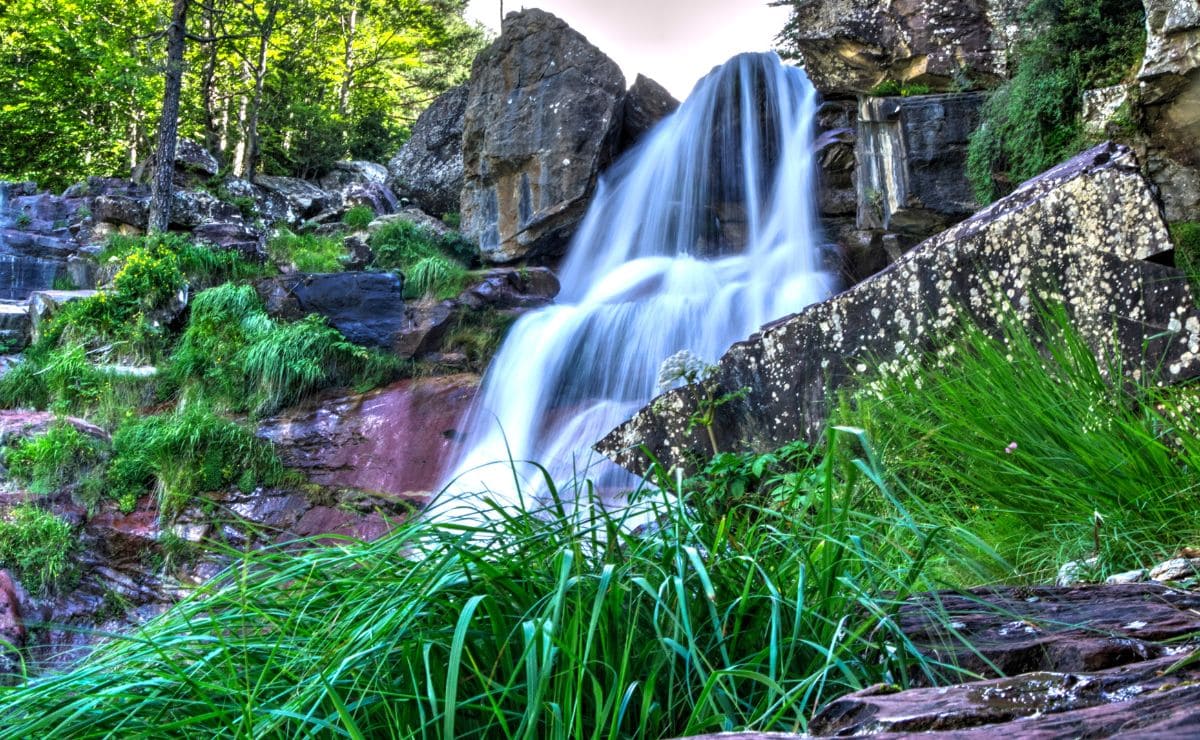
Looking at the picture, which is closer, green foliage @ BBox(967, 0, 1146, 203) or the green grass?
the green grass

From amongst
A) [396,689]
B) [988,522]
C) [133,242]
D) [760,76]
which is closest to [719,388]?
[988,522]

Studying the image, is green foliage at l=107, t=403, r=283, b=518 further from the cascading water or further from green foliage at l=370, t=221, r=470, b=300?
green foliage at l=370, t=221, r=470, b=300

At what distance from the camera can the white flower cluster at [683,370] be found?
12.8ft

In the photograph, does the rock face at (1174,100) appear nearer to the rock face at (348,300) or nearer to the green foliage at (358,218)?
the rock face at (348,300)

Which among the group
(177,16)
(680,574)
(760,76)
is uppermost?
(177,16)

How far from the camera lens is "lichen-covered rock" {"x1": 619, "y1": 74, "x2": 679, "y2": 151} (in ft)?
45.1

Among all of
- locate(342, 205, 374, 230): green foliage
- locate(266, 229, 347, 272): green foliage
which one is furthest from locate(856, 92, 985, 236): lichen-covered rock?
locate(342, 205, 374, 230): green foliage

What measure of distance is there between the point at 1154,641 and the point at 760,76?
39.8 feet

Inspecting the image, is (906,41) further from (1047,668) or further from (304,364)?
(1047,668)

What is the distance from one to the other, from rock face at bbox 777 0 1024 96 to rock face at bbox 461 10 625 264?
15.3 ft

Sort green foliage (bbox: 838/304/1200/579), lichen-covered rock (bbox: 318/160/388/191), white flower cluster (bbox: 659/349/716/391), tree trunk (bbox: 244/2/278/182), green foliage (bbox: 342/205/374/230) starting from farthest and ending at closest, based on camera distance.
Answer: lichen-covered rock (bbox: 318/160/388/191)
tree trunk (bbox: 244/2/278/182)
green foliage (bbox: 342/205/374/230)
white flower cluster (bbox: 659/349/716/391)
green foliage (bbox: 838/304/1200/579)

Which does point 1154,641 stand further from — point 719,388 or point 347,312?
point 347,312

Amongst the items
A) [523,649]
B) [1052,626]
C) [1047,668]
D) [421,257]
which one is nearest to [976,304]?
[1052,626]

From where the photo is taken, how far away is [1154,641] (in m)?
1.29
